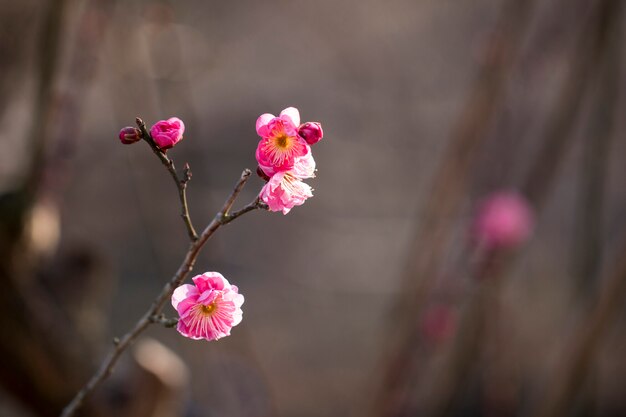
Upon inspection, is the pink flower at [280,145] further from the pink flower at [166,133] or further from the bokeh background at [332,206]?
the bokeh background at [332,206]

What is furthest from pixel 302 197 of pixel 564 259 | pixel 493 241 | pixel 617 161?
pixel 617 161

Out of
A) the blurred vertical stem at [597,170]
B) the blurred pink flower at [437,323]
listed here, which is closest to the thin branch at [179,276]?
the blurred vertical stem at [597,170]

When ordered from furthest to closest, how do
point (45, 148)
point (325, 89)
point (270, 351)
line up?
1. point (325, 89)
2. point (270, 351)
3. point (45, 148)

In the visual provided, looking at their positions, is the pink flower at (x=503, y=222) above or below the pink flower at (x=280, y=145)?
below

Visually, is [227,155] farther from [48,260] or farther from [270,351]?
[48,260]

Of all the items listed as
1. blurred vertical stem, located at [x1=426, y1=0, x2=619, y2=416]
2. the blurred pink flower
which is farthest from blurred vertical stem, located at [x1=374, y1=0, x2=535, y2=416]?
the blurred pink flower
